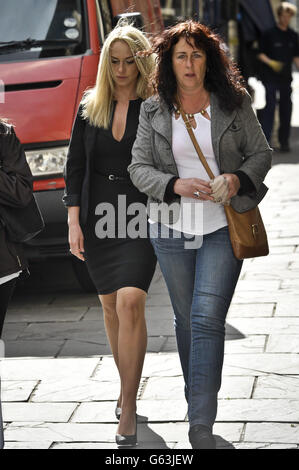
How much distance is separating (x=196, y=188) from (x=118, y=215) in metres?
0.59

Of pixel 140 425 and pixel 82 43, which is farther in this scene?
pixel 82 43

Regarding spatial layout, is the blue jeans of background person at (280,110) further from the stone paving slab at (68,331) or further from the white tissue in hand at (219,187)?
the white tissue in hand at (219,187)

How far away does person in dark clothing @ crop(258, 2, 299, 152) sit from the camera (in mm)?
14414

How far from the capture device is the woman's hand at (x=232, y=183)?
4.03 m

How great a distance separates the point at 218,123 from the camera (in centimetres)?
412

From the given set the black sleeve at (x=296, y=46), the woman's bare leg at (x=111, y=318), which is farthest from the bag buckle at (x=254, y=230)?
the black sleeve at (x=296, y=46)

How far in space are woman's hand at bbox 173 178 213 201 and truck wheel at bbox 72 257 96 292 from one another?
3.10 metres

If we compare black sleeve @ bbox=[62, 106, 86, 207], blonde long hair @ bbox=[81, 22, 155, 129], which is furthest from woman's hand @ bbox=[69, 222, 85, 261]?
blonde long hair @ bbox=[81, 22, 155, 129]

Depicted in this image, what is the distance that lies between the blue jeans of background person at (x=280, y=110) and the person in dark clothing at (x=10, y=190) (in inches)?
417

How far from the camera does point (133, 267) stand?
4.54 meters

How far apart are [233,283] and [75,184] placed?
90 centimetres
